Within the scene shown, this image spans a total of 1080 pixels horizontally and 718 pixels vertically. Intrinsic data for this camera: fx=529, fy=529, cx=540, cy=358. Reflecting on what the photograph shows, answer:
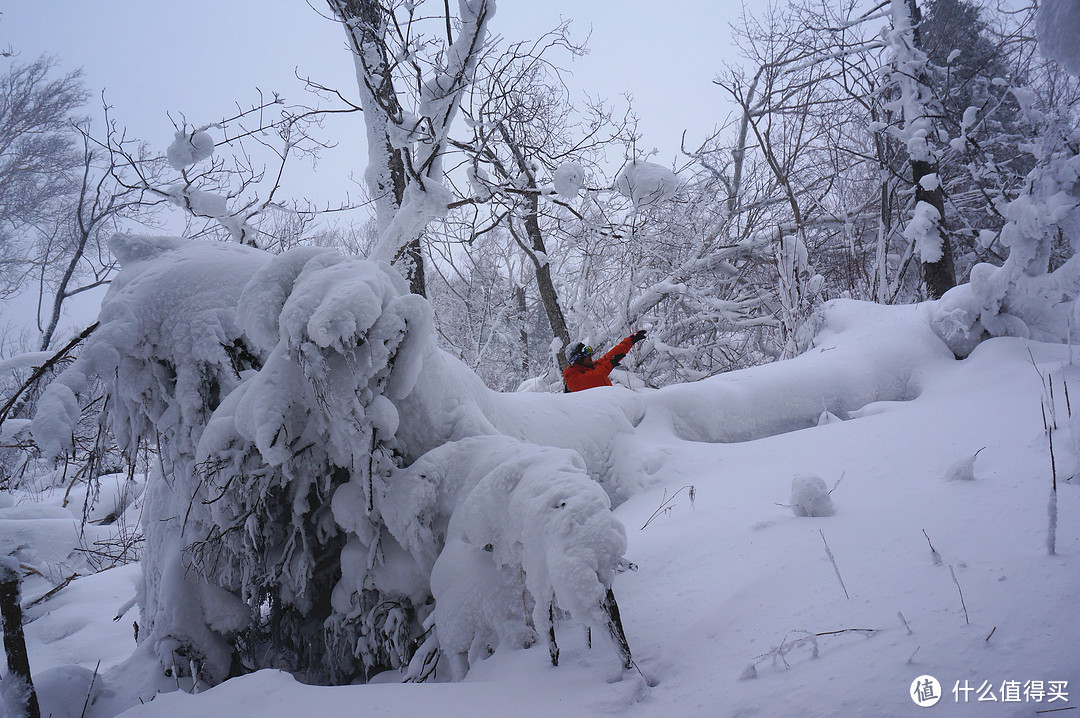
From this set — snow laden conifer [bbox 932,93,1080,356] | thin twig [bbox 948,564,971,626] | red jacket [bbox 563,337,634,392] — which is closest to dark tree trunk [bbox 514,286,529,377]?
red jacket [bbox 563,337,634,392]

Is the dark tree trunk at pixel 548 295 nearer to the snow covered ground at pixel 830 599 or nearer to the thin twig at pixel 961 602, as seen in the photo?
the snow covered ground at pixel 830 599

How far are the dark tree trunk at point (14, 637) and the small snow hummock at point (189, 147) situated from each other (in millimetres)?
4349

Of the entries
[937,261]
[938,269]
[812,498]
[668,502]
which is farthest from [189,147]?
[938,269]

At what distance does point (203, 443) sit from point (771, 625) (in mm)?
2527

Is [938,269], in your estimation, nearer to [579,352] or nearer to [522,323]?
[579,352]

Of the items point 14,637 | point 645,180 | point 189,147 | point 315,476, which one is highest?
point 189,147

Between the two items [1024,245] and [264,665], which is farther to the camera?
[1024,245]

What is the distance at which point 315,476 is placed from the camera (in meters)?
2.60

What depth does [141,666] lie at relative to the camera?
8.64ft

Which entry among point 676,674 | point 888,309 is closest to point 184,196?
point 676,674

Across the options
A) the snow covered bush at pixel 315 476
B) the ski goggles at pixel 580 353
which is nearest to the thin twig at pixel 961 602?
the snow covered bush at pixel 315 476

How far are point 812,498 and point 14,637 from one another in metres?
3.59

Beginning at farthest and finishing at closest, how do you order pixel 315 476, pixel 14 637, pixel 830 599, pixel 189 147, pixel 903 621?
pixel 189 147
pixel 315 476
pixel 14 637
pixel 830 599
pixel 903 621

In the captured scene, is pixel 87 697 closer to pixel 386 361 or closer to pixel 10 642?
pixel 10 642
